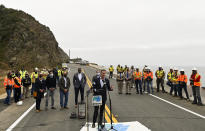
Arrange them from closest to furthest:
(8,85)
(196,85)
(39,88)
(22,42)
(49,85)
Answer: (39,88), (49,85), (196,85), (8,85), (22,42)

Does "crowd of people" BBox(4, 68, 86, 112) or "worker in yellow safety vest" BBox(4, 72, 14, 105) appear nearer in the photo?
"crowd of people" BBox(4, 68, 86, 112)

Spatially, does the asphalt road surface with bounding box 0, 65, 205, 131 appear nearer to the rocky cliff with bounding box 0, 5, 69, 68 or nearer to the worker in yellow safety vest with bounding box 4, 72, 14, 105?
the worker in yellow safety vest with bounding box 4, 72, 14, 105

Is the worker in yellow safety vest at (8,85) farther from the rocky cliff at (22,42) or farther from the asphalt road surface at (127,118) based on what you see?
the rocky cliff at (22,42)

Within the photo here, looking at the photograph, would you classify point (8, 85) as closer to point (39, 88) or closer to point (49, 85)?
point (39, 88)

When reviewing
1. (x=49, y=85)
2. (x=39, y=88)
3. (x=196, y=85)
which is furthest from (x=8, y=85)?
(x=196, y=85)

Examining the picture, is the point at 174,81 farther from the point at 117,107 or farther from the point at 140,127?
the point at 140,127

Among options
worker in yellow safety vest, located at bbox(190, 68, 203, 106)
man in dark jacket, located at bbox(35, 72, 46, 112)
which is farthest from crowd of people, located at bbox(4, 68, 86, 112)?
worker in yellow safety vest, located at bbox(190, 68, 203, 106)

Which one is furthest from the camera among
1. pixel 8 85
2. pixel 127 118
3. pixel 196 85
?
pixel 8 85

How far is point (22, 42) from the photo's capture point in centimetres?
4331

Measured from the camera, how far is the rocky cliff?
39.1m

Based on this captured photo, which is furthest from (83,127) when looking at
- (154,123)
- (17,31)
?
(17,31)

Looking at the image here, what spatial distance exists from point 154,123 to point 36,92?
19.0 feet

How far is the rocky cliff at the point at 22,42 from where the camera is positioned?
128ft

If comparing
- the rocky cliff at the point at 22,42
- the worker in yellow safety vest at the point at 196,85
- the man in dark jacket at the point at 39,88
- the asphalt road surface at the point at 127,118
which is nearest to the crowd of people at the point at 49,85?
the man in dark jacket at the point at 39,88
